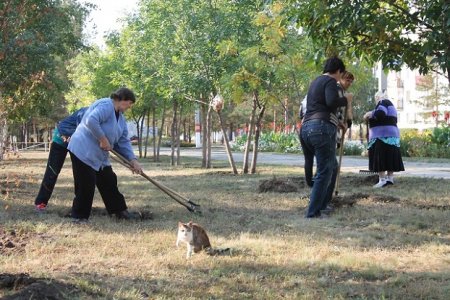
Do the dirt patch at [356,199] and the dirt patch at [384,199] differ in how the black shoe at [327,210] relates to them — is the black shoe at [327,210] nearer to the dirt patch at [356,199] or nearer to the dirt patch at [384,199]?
the dirt patch at [356,199]

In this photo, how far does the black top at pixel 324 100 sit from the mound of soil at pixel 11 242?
11.6 feet

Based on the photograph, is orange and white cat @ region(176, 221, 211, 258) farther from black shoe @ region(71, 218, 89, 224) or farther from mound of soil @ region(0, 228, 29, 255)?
black shoe @ region(71, 218, 89, 224)

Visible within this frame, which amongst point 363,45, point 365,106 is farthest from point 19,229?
point 365,106

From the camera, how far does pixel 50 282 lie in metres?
3.83

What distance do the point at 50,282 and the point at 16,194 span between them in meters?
6.65

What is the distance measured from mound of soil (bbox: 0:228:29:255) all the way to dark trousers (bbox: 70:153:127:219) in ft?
3.54

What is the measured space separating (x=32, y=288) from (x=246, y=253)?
2124mm

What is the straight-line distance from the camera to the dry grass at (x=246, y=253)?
13.3 ft

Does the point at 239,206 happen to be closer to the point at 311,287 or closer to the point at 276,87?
the point at 311,287

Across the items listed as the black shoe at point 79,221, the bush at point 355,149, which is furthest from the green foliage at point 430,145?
the black shoe at point 79,221

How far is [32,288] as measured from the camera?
3.55 meters

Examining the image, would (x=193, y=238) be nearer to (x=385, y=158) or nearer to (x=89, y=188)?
(x=89, y=188)

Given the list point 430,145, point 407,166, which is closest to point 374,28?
point 407,166

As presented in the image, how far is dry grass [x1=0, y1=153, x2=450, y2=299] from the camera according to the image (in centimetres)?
406
